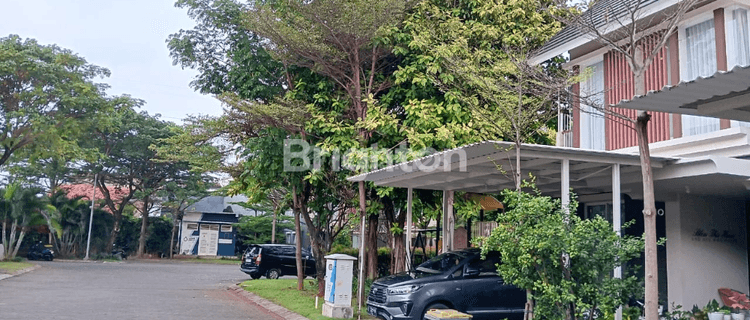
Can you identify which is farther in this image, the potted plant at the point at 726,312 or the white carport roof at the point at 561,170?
the potted plant at the point at 726,312

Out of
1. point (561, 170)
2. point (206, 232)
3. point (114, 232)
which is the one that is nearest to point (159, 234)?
point (206, 232)

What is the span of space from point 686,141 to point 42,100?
2380 cm

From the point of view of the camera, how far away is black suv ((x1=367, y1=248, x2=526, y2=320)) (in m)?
11.2

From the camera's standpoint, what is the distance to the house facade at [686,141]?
10352 mm

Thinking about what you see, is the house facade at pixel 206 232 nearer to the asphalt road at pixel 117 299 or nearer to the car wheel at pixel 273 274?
the asphalt road at pixel 117 299

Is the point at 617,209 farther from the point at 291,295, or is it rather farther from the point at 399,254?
the point at 291,295

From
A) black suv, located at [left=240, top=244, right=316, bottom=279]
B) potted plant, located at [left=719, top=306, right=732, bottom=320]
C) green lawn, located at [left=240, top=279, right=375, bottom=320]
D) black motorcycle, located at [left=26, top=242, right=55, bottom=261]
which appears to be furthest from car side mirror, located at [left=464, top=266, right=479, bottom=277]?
black motorcycle, located at [left=26, top=242, right=55, bottom=261]

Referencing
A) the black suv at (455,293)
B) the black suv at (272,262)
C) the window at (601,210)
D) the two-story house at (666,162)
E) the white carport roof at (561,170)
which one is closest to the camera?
the white carport roof at (561,170)

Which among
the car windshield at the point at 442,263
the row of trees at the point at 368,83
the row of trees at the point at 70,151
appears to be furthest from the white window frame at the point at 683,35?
the row of trees at the point at 70,151

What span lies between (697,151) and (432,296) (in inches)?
197

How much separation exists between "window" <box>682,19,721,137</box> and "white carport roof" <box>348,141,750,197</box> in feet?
3.16

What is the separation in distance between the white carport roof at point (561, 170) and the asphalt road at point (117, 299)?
196 inches

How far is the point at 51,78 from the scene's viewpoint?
25.7 metres

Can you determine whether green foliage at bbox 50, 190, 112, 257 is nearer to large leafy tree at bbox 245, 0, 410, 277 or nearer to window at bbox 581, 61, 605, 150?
large leafy tree at bbox 245, 0, 410, 277
